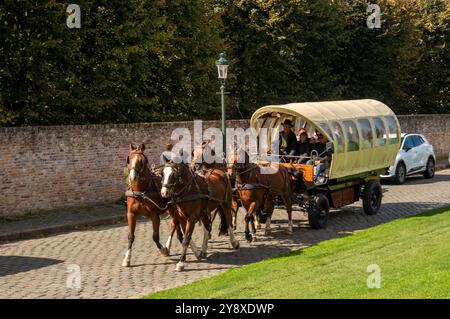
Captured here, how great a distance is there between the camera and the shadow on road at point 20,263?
1312 centimetres

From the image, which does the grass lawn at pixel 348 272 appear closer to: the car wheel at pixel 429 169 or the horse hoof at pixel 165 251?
the horse hoof at pixel 165 251

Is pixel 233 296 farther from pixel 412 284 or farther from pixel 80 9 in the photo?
pixel 80 9

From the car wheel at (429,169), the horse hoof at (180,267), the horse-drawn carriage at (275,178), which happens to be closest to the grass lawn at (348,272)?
the horse hoof at (180,267)

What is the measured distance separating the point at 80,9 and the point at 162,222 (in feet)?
31.9

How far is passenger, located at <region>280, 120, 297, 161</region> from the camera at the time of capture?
1825 cm

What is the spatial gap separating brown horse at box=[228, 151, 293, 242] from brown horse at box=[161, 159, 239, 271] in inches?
46.4

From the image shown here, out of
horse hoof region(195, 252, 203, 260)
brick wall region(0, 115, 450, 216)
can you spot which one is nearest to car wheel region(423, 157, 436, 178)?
brick wall region(0, 115, 450, 216)

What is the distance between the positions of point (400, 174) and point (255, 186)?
13.6 m

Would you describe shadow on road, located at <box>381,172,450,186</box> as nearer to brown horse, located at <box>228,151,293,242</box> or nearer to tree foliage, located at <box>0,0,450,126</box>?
tree foliage, located at <box>0,0,450,126</box>

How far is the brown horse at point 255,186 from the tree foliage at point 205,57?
382 inches

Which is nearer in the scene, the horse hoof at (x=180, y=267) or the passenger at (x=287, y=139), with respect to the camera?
the horse hoof at (x=180, y=267)

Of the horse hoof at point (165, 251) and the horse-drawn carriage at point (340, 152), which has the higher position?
the horse-drawn carriage at point (340, 152)

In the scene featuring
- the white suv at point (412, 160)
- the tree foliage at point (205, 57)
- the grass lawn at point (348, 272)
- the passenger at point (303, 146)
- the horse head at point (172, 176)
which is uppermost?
the tree foliage at point (205, 57)

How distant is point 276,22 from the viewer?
35.4m
